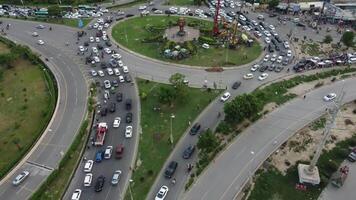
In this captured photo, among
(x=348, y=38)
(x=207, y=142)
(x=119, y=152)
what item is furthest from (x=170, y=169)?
(x=348, y=38)

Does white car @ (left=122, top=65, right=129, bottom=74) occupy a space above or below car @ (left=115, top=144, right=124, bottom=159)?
above

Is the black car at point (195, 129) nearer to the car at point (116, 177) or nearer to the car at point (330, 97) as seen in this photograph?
the car at point (116, 177)

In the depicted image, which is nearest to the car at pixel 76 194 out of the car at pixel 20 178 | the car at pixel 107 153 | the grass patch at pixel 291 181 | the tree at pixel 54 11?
the car at pixel 107 153

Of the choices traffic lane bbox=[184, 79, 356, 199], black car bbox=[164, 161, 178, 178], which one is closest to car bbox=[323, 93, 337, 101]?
traffic lane bbox=[184, 79, 356, 199]

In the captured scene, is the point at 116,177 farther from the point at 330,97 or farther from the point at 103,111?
the point at 330,97

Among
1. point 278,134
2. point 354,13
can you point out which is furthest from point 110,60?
point 354,13

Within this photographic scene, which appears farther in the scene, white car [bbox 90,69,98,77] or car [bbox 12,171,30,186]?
white car [bbox 90,69,98,77]

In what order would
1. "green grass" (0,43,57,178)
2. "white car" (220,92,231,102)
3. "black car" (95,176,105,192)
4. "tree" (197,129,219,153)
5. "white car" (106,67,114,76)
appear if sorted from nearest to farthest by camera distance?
1. "black car" (95,176,105,192)
2. "tree" (197,129,219,153)
3. "green grass" (0,43,57,178)
4. "white car" (220,92,231,102)
5. "white car" (106,67,114,76)

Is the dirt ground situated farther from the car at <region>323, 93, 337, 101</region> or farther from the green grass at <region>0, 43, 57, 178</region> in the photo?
the green grass at <region>0, 43, 57, 178</region>
